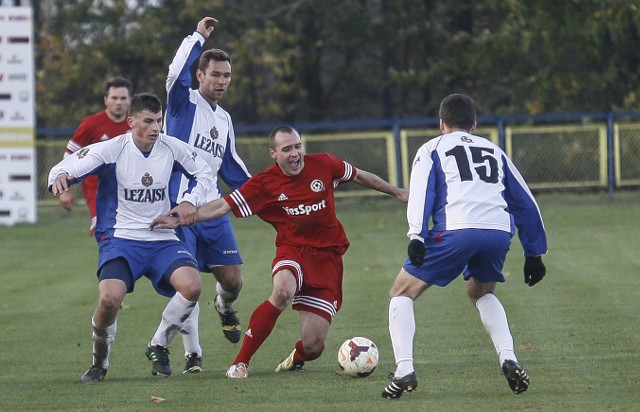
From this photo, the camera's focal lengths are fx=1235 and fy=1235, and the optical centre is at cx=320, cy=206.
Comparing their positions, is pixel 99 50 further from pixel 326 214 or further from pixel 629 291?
pixel 326 214

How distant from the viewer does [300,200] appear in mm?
8242

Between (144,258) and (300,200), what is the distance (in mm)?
1108

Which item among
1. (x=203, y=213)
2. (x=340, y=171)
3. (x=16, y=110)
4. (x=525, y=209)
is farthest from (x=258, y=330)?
(x=16, y=110)

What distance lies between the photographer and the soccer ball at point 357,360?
7.83 meters

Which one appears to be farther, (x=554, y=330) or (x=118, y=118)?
(x=118, y=118)

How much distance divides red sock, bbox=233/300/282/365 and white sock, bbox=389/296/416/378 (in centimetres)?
124

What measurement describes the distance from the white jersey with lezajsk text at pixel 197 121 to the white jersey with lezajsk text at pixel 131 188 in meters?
0.63

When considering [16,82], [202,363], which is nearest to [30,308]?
[202,363]

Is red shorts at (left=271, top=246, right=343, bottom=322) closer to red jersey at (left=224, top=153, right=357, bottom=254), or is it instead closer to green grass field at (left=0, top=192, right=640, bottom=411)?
red jersey at (left=224, top=153, right=357, bottom=254)

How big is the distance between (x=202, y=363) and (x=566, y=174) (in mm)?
17556

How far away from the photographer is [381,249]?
58.1 ft

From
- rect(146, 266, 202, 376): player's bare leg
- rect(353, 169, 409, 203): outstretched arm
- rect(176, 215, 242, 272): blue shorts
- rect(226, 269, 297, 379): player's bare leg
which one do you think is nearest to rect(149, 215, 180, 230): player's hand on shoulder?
rect(146, 266, 202, 376): player's bare leg

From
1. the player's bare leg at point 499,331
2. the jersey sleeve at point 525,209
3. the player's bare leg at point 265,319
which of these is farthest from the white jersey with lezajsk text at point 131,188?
the jersey sleeve at point 525,209

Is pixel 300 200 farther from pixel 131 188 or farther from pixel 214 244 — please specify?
pixel 214 244
